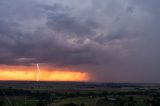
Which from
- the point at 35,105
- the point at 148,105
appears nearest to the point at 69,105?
the point at 35,105

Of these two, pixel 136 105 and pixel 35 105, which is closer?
pixel 35 105

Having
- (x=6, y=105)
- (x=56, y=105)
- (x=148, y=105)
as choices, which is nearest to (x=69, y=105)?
(x=56, y=105)

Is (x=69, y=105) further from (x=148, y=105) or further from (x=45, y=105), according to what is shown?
(x=148, y=105)

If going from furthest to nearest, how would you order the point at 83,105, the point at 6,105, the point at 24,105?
the point at 83,105, the point at 24,105, the point at 6,105

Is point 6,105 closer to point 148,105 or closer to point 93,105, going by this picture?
point 93,105

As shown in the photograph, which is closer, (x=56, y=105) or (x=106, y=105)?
(x=56, y=105)

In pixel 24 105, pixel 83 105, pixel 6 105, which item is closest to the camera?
Answer: pixel 6 105

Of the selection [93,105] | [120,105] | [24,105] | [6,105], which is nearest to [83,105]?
[93,105]
